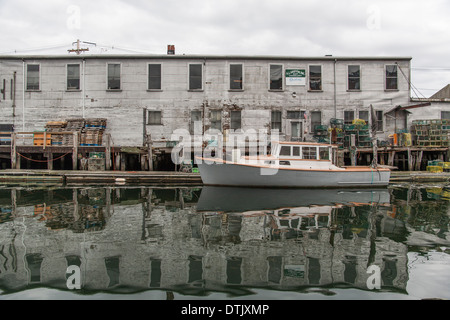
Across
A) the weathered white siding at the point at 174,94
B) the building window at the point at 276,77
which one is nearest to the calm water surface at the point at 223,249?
the weathered white siding at the point at 174,94

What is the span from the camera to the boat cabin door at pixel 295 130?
23734 millimetres

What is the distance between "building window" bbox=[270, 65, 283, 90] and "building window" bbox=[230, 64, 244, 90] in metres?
2.30

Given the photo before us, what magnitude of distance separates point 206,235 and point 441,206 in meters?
10.5

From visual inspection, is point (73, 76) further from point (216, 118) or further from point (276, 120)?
point (276, 120)

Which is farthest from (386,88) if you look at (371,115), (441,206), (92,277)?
(92,277)

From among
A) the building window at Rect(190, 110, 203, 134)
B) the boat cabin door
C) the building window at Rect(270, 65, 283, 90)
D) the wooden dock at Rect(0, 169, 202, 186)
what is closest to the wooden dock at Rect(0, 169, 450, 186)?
the wooden dock at Rect(0, 169, 202, 186)

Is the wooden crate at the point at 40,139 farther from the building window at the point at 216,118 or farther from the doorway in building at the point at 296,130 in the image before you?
the doorway in building at the point at 296,130

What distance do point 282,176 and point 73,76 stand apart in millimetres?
17384

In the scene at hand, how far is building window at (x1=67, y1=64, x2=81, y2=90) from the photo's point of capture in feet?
78.1

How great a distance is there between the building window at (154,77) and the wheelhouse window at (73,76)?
530 cm

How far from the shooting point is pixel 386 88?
24000 millimetres
